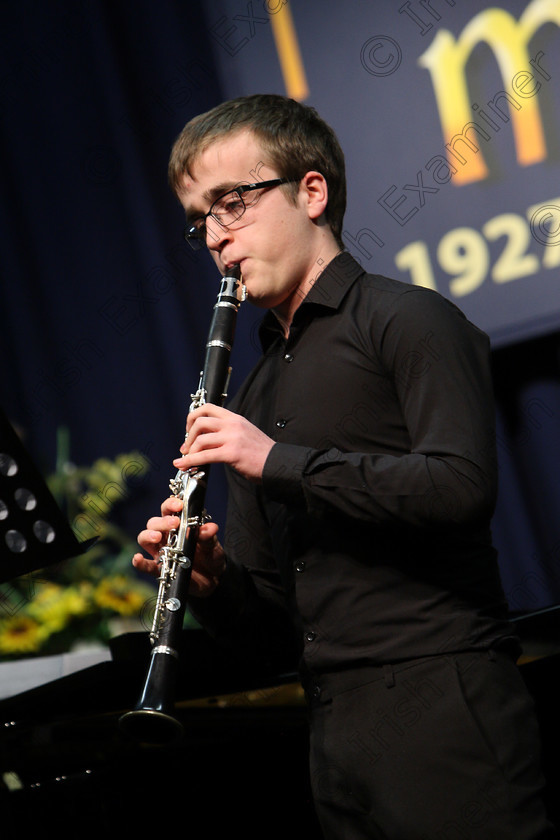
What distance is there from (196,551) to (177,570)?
0.27ft

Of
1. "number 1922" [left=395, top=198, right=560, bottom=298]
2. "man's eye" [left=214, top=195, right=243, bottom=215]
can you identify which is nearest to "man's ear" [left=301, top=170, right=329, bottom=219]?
"man's eye" [left=214, top=195, right=243, bottom=215]

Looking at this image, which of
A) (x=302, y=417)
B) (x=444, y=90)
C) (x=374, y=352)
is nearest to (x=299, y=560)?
(x=302, y=417)

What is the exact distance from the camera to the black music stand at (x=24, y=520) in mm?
1508

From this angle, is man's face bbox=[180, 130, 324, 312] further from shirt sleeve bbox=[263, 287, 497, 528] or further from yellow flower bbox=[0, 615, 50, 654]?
yellow flower bbox=[0, 615, 50, 654]

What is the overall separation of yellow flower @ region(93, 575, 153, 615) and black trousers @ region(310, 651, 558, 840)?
3.89ft

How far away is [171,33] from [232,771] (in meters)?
2.21

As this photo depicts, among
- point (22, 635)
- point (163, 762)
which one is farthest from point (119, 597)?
point (163, 762)

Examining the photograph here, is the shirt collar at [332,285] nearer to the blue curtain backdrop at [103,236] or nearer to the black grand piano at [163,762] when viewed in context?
the black grand piano at [163,762]

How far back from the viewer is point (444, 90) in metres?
2.29

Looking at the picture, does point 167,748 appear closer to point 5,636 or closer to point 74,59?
point 5,636

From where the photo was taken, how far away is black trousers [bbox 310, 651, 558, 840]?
3.54 ft

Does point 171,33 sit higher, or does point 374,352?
point 171,33

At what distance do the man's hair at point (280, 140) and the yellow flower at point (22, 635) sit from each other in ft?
4.02

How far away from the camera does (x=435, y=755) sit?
1.12 meters
